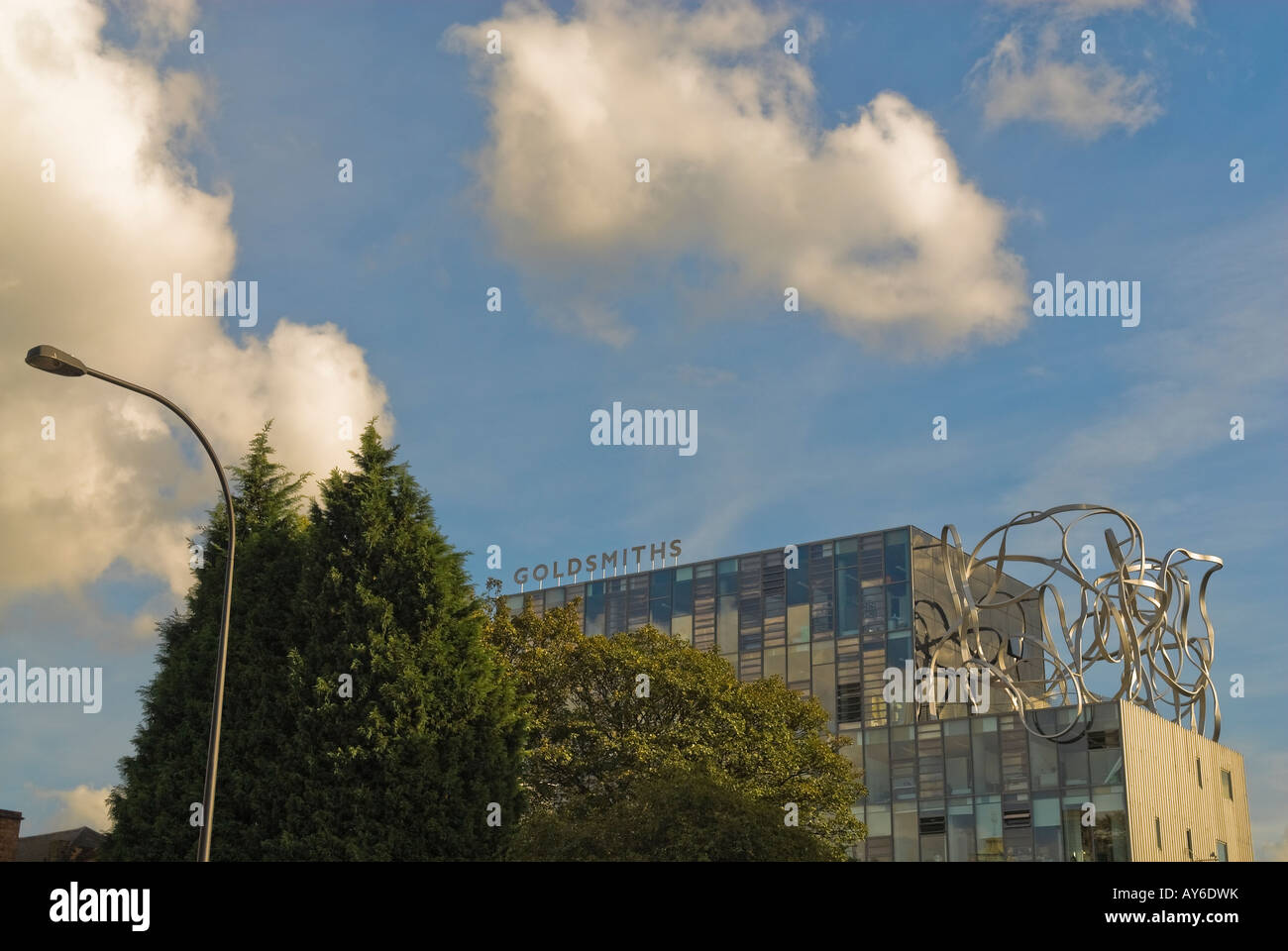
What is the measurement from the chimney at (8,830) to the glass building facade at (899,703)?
28.4m

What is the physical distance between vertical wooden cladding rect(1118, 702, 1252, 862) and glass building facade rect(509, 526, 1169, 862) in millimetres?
752

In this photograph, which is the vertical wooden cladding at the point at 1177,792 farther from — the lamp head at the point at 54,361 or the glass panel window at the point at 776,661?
the lamp head at the point at 54,361

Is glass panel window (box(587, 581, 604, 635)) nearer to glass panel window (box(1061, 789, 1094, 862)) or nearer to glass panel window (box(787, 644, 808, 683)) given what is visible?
glass panel window (box(787, 644, 808, 683))

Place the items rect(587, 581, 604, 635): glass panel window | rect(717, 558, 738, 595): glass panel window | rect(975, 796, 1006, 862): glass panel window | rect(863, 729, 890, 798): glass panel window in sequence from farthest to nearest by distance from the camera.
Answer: rect(587, 581, 604, 635): glass panel window
rect(717, 558, 738, 595): glass panel window
rect(863, 729, 890, 798): glass panel window
rect(975, 796, 1006, 862): glass panel window

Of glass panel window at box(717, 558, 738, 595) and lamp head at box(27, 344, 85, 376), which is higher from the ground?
glass panel window at box(717, 558, 738, 595)

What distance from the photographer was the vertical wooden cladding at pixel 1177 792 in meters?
54.9

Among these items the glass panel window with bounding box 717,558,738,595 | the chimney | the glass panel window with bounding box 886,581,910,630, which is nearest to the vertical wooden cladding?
the glass panel window with bounding box 886,581,910,630

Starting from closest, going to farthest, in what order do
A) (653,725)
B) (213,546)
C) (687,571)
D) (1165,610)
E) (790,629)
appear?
(213,546) → (653,725) → (1165,610) → (790,629) → (687,571)

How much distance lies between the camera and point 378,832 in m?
29.5

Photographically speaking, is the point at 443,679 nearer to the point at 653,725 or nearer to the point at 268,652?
the point at 268,652

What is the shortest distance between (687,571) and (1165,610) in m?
43.1

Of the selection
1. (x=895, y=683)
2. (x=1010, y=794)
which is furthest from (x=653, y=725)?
(x=895, y=683)

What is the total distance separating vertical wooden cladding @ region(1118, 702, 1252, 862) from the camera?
54938mm
